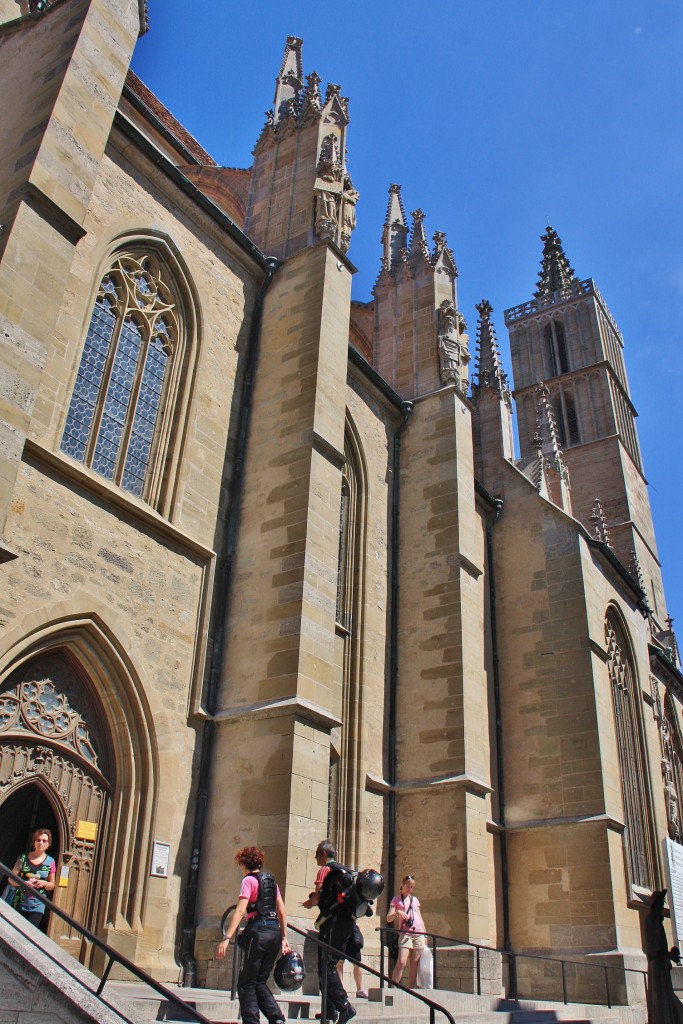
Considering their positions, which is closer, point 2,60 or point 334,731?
point 2,60

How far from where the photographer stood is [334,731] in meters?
12.4

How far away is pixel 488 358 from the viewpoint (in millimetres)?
22500

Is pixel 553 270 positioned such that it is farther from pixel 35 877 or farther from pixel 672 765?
pixel 35 877

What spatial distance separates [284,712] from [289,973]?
387 centimetres

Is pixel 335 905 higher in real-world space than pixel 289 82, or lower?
lower

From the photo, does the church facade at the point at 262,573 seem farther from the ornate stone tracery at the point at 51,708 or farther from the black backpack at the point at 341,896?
the black backpack at the point at 341,896

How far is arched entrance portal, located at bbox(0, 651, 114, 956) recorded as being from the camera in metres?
8.00

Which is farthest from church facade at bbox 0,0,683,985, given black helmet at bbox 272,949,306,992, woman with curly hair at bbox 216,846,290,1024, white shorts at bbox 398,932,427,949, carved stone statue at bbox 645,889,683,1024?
carved stone statue at bbox 645,889,683,1024

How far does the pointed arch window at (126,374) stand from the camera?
9.86 m

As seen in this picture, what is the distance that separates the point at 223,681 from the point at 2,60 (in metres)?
8.10

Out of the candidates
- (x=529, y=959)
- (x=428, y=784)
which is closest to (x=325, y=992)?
(x=428, y=784)

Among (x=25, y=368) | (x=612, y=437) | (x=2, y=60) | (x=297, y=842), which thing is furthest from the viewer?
(x=612, y=437)

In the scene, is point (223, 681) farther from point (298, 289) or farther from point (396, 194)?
point (396, 194)

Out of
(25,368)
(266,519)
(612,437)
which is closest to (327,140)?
(266,519)
